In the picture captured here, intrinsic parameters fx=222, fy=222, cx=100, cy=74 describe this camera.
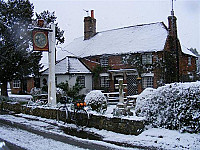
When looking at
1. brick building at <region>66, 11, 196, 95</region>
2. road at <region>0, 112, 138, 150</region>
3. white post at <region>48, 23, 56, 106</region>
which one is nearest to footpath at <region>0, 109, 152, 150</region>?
road at <region>0, 112, 138, 150</region>

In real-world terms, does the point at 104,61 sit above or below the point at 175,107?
above

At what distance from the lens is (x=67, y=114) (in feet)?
34.4

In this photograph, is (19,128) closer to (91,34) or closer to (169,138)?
(169,138)

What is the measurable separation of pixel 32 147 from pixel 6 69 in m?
15.6

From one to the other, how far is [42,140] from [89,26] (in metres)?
23.9

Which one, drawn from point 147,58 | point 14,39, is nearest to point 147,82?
point 147,58

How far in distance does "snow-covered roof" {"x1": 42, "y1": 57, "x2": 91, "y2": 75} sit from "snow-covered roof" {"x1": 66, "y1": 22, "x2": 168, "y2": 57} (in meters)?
1.85

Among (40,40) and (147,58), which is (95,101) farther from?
(147,58)

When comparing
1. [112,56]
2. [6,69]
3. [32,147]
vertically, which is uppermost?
[112,56]

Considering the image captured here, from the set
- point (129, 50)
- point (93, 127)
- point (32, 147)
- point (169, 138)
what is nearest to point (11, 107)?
point (93, 127)

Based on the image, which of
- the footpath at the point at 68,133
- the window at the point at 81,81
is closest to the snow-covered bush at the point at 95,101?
the footpath at the point at 68,133

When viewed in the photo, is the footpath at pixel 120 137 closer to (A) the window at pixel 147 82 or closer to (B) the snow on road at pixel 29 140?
(B) the snow on road at pixel 29 140

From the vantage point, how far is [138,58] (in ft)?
72.5

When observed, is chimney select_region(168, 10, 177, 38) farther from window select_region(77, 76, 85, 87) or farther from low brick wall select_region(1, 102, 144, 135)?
low brick wall select_region(1, 102, 144, 135)
